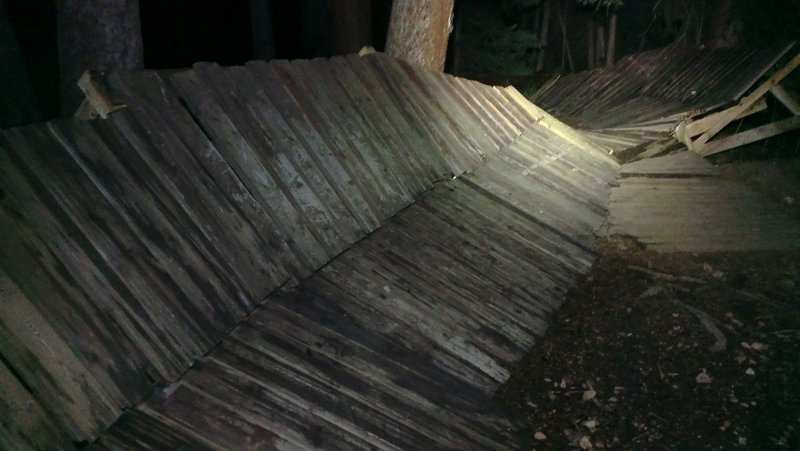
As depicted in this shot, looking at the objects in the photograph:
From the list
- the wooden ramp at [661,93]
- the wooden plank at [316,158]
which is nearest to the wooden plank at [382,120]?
the wooden plank at [316,158]

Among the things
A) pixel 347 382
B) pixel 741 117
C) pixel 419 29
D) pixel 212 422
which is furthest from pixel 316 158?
pixel 741 117

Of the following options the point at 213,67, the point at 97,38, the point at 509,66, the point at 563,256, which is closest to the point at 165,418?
the point at 213,67

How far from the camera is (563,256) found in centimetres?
490

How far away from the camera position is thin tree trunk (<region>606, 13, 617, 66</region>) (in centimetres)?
2084

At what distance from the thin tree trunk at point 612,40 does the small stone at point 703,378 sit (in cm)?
1929

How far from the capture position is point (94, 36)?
5477 mm

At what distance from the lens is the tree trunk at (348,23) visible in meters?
11.5

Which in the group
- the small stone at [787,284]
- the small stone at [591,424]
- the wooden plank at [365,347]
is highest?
the wooden plank at [365,347]

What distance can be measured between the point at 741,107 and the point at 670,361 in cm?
642

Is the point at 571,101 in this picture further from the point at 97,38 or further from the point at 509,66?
the point at 97,38

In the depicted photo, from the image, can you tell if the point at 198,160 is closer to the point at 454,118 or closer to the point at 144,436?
the point at 144,436

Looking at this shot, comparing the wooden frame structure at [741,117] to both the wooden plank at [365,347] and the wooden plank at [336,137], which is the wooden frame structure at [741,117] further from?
the wooden plank at [365,347]

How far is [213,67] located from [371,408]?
2.52 meters

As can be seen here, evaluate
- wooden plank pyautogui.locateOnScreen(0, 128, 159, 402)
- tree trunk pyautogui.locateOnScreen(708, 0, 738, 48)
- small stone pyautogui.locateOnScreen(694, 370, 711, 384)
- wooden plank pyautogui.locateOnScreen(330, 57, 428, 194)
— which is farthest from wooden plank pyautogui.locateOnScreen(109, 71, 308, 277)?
tree trunk pyautogui.locateOnScreen(708, 0, 738, 48)
